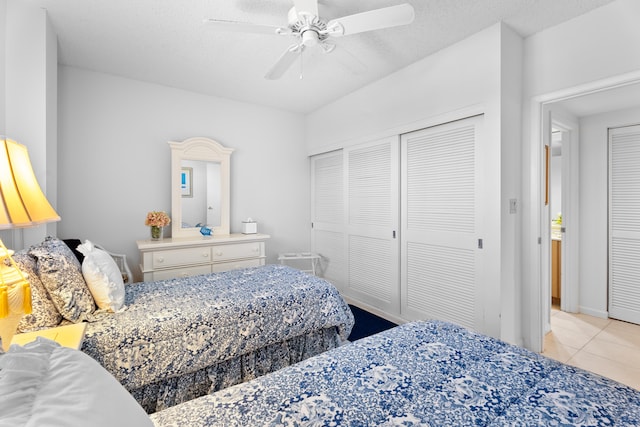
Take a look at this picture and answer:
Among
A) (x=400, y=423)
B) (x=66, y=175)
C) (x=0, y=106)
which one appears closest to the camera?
(x=400, y=423)

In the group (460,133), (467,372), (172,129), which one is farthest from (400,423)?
(172,129)

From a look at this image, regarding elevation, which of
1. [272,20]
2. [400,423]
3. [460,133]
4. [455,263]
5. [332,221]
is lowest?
[400,423]

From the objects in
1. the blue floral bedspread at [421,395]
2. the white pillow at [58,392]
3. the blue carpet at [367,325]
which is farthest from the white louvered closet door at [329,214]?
the white pillow at [58,392]

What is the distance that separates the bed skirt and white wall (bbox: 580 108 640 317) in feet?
9.87

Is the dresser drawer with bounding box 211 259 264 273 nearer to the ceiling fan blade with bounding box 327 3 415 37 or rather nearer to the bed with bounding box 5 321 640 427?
the bed with bounding box 5 321 640 427

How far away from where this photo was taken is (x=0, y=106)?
6.92 ft

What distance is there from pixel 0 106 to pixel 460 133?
346 cm

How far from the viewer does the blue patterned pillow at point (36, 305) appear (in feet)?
4.97

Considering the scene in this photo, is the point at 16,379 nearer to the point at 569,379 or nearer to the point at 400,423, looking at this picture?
the point at 400,423

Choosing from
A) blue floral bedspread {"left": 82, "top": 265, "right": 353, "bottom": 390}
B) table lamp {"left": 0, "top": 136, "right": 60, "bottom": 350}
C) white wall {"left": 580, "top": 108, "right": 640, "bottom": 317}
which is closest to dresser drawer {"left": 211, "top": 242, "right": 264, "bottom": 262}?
blue floral bedspread {"left": 82, "top": 265, "right": 353, "bottom": 390}

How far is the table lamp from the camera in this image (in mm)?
1112

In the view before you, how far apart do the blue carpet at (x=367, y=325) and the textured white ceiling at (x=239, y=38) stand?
2640 mm

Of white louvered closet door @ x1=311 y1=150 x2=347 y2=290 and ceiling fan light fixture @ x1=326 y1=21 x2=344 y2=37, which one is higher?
ceiling fan light fixture @ x1=326 y1=21 x2=344 y2=37

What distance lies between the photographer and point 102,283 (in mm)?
1812
